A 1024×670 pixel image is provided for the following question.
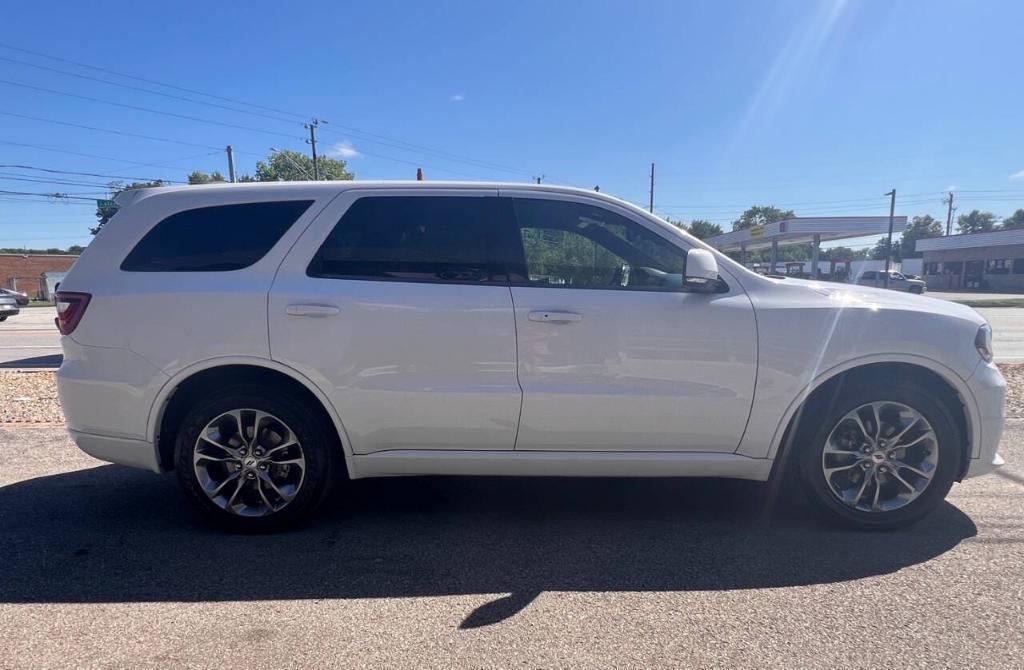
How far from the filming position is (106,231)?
3.36 meters

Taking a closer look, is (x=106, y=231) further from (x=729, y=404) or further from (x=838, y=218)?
(x=838, y=218)

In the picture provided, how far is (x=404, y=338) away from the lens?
3152 millimetres

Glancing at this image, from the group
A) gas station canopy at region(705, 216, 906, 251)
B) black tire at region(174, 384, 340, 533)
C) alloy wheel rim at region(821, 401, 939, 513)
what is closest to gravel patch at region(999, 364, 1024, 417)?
alloy wheel rim at region(821, 401, 939, 513)

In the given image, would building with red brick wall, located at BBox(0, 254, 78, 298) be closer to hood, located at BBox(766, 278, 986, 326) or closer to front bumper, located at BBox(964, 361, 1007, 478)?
hood, located at BBox(766, 278, 986, 326)

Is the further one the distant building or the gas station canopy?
the distant building

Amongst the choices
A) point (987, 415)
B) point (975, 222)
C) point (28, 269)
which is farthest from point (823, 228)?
point (975, 222)

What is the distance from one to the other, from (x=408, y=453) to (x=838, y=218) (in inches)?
1208

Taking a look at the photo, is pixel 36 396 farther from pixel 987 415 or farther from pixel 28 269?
pixel 28 269

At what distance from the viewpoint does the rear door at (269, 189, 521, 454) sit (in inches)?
124

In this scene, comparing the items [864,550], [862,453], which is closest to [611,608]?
[864,550]

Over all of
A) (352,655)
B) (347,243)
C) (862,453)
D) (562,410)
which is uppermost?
(347,243)

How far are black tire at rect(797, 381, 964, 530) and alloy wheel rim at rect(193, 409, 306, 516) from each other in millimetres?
2900

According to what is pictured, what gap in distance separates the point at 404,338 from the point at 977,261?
61874 mm

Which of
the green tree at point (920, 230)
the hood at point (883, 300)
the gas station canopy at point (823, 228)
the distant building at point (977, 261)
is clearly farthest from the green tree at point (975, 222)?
the hood at point (883, 300)
